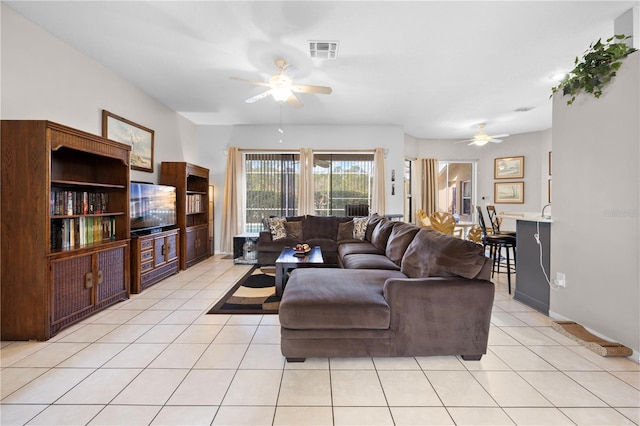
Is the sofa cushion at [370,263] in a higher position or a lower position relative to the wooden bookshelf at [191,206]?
lower

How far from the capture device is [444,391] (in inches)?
69.4

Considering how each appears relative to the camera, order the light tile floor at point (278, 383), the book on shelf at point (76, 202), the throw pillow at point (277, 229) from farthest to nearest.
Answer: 1. the throw pillow at point (277, 229)
2. the book on shelf at point (76, 202)
3. the light tile floor at point (278, 383)

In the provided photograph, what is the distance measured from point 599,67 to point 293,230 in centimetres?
440

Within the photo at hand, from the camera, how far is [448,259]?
2.15 meters

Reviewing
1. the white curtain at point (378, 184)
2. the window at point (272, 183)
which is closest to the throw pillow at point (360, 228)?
the white curtain at point (378, 184)

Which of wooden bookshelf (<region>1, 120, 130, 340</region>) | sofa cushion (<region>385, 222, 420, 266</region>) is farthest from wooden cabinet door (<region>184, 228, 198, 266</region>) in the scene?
sofa cushion (<region>385, 222, 420, 266</region>)

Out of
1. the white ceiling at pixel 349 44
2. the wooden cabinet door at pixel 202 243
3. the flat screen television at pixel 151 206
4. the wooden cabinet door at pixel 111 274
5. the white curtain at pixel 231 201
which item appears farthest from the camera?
the white curtain at pixel 231 201

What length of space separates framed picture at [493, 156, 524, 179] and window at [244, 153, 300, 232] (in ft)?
16.9

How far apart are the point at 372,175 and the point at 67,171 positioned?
5125 millimetres

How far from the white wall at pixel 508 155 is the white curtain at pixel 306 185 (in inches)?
109

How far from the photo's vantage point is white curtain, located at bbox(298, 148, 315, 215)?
620 centimetres

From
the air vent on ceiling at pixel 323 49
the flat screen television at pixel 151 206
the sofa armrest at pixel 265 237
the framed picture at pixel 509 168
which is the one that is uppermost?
the air vent on ceiling at pixel 323 49

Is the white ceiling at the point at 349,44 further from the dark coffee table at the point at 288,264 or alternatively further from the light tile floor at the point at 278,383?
the light tile floor at the point at 278,383

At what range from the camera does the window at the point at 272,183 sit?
636cm
